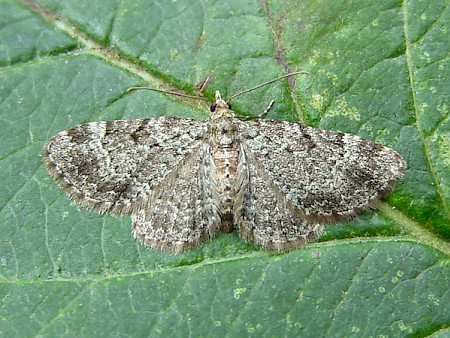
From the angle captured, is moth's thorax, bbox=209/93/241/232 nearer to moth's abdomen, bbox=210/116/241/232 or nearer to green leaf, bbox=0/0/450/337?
moth's abdomen, bbox=210/116/241/232

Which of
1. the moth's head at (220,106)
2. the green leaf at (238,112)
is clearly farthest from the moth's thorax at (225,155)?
the green leaf at (238,112)

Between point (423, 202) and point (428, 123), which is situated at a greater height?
point (428, 123)

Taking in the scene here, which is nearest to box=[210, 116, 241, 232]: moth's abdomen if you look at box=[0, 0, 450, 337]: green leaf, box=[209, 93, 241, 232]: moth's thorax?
box=[209, 93, 241, 232]: moth's thorax

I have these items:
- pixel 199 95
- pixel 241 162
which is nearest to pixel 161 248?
pixel 241 162

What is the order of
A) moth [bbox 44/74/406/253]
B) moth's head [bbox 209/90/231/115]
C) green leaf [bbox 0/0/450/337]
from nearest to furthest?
green leaf [bbox 0/0/450/337] → moth [bbox 44/74/406/253] → moth's head [bbox 209/90/231/115]

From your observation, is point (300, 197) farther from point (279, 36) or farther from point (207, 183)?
point (279, 36)

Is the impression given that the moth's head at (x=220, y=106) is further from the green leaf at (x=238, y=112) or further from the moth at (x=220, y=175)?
the green leaf at (x=238, y=112)

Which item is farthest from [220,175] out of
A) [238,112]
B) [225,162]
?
[238,112]

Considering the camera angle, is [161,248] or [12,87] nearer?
[161,248]
